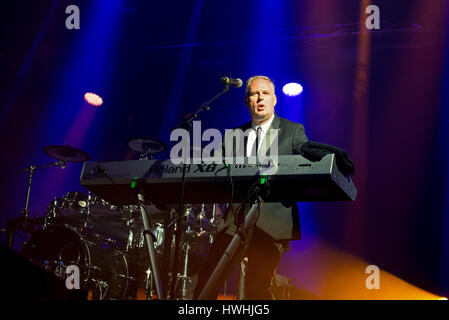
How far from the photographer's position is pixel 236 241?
236 cm

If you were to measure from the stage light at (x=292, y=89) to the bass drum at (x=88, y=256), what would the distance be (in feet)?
11.8

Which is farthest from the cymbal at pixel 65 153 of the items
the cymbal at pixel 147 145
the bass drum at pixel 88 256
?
the bass drum at pixel 88 256

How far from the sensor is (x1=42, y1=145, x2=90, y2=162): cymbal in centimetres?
607

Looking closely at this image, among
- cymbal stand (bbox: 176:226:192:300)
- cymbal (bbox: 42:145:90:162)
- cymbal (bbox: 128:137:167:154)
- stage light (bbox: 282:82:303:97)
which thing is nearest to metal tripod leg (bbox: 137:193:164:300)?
cymbal stand (bbox: 176:226:192:300)

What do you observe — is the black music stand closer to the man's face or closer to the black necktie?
the black necktie

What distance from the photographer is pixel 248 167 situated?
2.38 meters

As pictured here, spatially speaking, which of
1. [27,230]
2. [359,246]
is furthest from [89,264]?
[359,246]

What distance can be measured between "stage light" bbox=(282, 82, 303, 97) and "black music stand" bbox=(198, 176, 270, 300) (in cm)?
510

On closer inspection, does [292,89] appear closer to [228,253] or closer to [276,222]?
[276,222]

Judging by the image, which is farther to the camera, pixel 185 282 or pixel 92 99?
pixel 92 99

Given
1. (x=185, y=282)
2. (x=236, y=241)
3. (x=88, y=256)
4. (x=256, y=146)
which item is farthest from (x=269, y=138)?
(x=88, y=256)

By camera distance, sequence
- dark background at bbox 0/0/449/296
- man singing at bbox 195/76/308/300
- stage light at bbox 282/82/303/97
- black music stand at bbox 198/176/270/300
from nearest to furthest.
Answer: black music stand at bbox 198/176/270/300 < man singing at bbox 195/76/308/300 < dark background at bbox 0/0/449/296 < stage light at bbox 282/82/303/97

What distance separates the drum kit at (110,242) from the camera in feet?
18.0

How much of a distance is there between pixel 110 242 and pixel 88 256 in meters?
0.34
